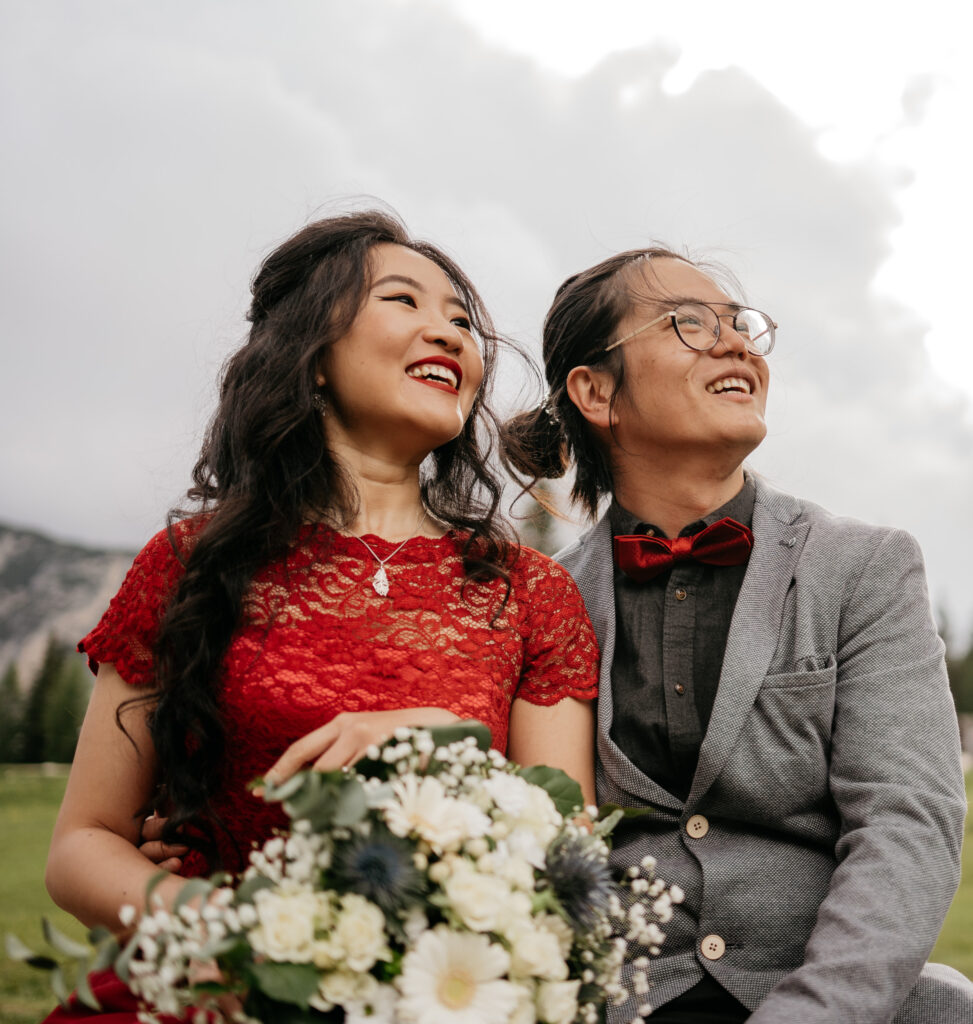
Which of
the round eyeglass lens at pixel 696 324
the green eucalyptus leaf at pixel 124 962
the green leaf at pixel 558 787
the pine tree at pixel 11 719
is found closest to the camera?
the green eucalyptus leaf at pixel 124 962

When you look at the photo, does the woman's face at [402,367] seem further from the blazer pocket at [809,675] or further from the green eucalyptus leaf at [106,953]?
the green eucalyptus leaf at [106,953]

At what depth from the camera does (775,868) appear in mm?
2836

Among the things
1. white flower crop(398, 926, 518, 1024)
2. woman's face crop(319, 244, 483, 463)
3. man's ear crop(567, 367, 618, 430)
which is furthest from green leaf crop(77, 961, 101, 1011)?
man's ear crop(567, 367, 618, 430)

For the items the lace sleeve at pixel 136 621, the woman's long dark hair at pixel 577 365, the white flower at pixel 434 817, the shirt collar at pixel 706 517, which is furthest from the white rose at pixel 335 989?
the woman's long dark hair at pixel 577 365

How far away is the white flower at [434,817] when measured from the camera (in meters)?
1.80

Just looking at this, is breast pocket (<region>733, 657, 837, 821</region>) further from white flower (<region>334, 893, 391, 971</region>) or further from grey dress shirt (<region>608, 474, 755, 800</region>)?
white flower (<region>334, 893, 391, 971</region>)

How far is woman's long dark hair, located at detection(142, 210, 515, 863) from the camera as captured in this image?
280 cm

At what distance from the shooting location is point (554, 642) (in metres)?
3.15

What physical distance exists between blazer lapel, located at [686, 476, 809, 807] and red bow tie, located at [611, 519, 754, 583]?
0.23 ft

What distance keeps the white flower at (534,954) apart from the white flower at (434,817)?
7.4 inches

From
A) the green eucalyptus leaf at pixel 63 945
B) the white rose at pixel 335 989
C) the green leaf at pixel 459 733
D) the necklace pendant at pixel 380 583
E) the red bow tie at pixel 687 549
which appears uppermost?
the red bow tie at pixel 687 549

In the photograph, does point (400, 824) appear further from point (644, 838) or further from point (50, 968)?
point (644, 838)

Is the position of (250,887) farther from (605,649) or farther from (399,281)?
(399,281)

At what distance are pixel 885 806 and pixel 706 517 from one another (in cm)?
119
